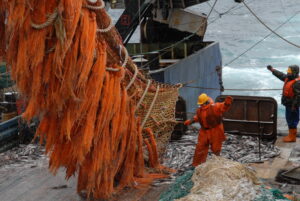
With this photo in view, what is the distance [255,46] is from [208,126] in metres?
37.9

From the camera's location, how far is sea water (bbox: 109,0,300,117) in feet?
104

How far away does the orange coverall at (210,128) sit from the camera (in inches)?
314

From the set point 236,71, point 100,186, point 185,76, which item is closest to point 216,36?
point 236,71

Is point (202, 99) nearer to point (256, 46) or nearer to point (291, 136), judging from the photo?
point (291, 136)

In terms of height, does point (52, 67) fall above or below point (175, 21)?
below

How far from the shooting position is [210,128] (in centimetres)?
809

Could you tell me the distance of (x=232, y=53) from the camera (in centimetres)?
4162

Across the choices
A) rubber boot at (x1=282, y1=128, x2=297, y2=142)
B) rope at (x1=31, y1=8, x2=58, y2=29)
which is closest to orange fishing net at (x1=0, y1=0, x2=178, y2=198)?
rope at (x1=31, y1=8, x2=58, y2=29)

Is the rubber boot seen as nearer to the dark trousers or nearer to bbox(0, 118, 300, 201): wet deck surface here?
the dark trousers

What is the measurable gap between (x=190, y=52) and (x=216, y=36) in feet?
96.7

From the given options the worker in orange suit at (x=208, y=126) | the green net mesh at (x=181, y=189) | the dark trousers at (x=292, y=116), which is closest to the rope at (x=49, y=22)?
the green net mesh at (x=181, y=189)

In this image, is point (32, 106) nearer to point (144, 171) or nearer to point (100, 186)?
point (100, 186)

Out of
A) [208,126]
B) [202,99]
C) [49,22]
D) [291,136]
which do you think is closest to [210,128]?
→ [208,126]

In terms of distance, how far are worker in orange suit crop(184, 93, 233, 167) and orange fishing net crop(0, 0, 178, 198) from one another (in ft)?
4.43
